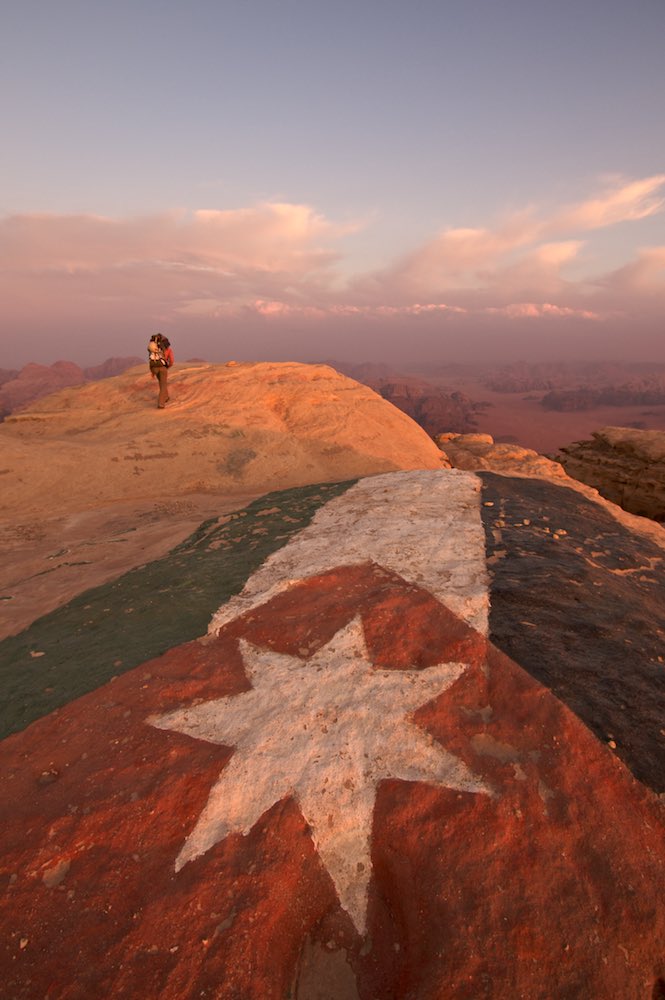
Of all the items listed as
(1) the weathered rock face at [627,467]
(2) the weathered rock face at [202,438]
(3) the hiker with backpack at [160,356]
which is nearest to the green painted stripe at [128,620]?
(2) the weathered rock face at [202,438]

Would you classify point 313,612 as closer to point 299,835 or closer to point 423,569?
point 423,569

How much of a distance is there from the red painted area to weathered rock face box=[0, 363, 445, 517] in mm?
9053

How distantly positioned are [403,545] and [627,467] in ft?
57.1

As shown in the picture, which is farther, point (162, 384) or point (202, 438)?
point (162, 384)

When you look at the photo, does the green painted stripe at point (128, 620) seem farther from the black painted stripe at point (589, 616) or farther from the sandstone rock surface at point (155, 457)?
the black painted stripe at point (589, 616)

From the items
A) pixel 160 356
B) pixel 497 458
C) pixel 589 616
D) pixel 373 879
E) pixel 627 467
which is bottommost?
pixel 627 467

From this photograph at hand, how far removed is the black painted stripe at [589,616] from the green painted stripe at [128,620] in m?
2.65

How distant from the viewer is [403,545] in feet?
17.8

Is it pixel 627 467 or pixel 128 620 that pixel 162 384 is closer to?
pixel 128 620

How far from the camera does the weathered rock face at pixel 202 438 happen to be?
1142 cm

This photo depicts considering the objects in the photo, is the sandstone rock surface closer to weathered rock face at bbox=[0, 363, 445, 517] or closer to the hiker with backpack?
weathered rock face at bbox=[0, 363, 445, 517]

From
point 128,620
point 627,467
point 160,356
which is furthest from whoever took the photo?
point 627,467

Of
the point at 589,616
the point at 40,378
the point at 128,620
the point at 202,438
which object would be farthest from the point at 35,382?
the point at 589,616

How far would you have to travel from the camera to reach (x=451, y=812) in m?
2.56
